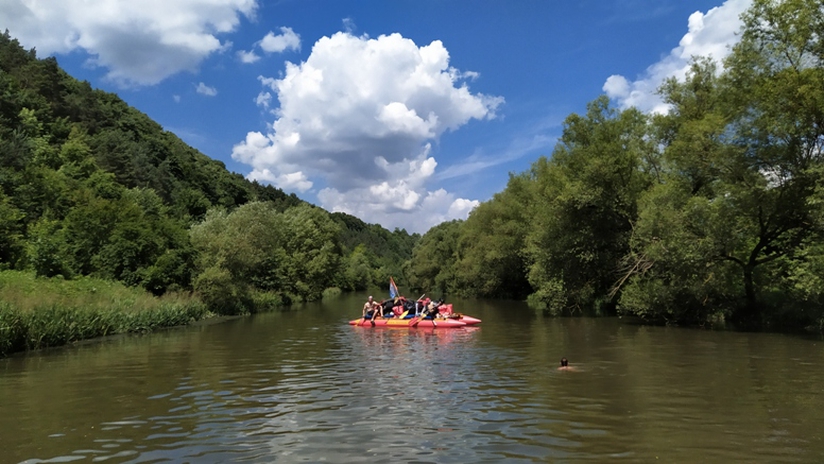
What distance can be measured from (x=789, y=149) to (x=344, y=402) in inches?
732

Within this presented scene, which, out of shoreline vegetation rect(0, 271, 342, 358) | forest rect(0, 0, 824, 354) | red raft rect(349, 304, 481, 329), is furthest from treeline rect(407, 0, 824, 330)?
shoreline vegetation rect(0, 271, 342, 358)

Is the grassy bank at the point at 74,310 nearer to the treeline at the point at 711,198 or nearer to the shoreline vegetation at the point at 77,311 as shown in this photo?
the shoreline vegetation at the point at 77,311

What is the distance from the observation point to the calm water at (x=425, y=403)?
700 cm

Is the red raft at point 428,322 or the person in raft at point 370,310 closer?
the red raft at point 428,322

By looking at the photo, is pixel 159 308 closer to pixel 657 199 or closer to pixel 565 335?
pixel 565 335

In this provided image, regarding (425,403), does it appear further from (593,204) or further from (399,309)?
(593,204)

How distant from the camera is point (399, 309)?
27594 mm

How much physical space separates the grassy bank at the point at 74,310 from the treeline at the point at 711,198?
21638mm

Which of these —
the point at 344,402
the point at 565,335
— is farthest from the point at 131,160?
the point at 344,402

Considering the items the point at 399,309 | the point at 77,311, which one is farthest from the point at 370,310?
the point at 77,311

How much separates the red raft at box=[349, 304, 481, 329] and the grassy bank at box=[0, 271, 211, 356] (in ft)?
32.0

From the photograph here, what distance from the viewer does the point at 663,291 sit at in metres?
23.5

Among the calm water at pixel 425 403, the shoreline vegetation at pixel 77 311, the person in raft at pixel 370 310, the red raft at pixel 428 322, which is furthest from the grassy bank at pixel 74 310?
the person in raft at pixel 370 310

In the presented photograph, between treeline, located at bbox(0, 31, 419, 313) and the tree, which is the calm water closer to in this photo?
the tree
